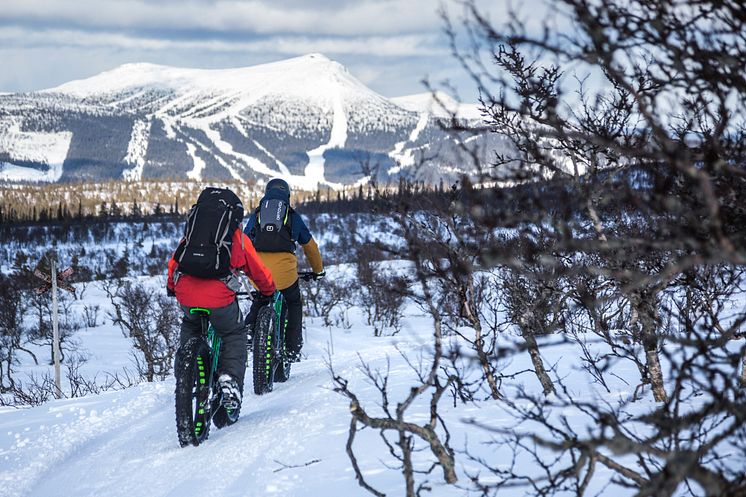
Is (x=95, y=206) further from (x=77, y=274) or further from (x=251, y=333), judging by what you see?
(x=251, y=333)

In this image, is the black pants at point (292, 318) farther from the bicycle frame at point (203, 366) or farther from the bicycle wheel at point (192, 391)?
the bicycle wheel at point (192, 391)

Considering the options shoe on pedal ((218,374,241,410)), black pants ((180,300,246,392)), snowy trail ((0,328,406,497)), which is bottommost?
snowy trail ((0,328,406,497))

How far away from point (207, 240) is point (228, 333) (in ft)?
3.07

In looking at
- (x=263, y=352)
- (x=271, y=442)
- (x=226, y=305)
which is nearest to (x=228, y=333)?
(x=226, y=305)

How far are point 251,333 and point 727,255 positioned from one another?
6282 millimetres

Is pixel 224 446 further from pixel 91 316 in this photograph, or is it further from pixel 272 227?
pixel 91 316

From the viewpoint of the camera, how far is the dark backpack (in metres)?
6.96

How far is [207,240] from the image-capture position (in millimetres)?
4914

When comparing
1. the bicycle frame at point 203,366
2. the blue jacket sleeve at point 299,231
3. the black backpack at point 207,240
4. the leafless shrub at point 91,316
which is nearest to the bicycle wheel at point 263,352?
the blue jacket sleeve at point 299,231

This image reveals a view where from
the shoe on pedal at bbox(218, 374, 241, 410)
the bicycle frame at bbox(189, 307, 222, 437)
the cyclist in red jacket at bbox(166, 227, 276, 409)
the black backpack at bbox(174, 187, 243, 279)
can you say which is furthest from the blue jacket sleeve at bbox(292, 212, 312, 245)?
the shoe on pedal at bbox(218, 374, 241, 410)

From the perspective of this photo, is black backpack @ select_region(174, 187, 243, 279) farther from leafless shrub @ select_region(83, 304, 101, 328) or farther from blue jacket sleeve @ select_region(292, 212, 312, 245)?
leafless shrub @ select_region(83, 304, 101, 328)

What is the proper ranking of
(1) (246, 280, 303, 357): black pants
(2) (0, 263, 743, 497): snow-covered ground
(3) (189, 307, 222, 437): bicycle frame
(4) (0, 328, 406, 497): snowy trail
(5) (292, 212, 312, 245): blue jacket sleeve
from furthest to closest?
(1) (246, 280, 303, 357): black pants → (5) (292, 212, 312, 245): blue jacket sleeve → (3) (189, 307, 222, 437): bicycle frame → (4) (0, 328, 406, 497): snowy trail → (2) (0, 263, 743, 497): snow-covered ground

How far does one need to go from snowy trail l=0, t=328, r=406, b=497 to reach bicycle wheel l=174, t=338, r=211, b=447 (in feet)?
0.41

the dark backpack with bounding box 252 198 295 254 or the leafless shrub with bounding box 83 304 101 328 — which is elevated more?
the dark backpack with bounding box 252 198 295 254
